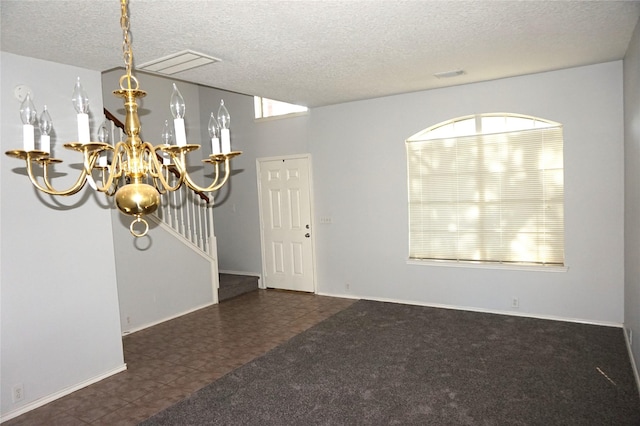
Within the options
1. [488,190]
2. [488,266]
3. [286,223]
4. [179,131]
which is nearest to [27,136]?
[179,131]

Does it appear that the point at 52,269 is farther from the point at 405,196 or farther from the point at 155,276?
the point at 405,196

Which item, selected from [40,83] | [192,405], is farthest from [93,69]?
[192,405]

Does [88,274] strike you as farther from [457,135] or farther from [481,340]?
[457,135]

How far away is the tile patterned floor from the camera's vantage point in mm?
3209

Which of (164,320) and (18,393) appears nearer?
(18,393)

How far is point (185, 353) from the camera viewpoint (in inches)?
169

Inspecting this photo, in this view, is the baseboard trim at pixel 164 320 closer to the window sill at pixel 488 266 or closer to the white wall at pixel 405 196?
the white wall at pixel 405 196

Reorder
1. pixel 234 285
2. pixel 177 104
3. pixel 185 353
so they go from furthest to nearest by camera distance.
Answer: pixel 234 285
pixel 185 353
pixel 177 104

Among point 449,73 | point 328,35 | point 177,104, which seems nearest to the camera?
point 177,104

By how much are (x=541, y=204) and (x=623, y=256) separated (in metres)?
0.91

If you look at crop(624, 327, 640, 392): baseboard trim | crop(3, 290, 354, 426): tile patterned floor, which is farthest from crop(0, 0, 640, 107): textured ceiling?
crop(3, 290, 354, 426): tile patterned floor

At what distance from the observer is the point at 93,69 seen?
3.74 meters

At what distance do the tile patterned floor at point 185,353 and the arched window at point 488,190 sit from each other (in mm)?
1668

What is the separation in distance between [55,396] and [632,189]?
16.5 feet
